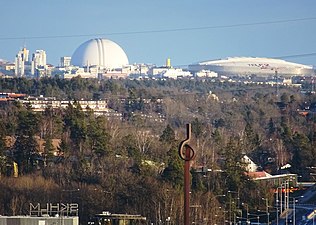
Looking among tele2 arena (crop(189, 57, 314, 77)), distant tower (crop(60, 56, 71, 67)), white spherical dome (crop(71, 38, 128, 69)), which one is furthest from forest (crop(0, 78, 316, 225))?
distant tower (crop(60, 56, 71, 67))

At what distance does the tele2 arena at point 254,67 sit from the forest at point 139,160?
7700cm

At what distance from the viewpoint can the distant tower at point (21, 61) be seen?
148 m

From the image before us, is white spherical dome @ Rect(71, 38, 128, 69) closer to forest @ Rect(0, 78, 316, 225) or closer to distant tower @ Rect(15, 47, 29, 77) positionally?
distant tower @ Rect(15, 47, 29, 77)

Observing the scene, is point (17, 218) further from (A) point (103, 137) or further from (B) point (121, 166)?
(A) point (103, 137)

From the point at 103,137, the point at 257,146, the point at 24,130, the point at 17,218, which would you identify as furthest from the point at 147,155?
the point at 17,218

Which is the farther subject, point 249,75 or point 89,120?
point 249,75

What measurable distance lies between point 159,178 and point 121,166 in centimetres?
285

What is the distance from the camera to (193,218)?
32875 mm

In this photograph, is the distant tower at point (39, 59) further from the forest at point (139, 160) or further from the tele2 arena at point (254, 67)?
the forest at point (139, 160)

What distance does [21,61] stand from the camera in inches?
6235

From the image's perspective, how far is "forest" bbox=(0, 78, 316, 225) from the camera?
113ft

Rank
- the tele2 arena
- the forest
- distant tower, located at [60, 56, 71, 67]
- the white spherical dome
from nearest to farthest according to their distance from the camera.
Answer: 1. the forest
2. the tele2 arena
3. the white spherical dome
4. distant tower, located at [60, 56, 71, 67]

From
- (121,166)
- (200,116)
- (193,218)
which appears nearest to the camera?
(193,218)

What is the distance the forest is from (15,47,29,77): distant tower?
267ft
